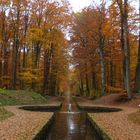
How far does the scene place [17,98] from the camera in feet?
105

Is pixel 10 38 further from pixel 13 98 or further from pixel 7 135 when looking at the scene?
pixel 7 135

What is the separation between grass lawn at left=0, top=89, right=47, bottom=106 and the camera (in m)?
29.8

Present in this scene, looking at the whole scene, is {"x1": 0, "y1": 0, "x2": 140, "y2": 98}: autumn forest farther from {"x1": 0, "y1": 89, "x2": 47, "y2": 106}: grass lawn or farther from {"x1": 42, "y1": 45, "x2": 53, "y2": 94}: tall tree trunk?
{"x1": 0, "y1": 89, "x2": 47, "y2": 106}: grass lawn

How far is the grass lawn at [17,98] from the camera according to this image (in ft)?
97.7

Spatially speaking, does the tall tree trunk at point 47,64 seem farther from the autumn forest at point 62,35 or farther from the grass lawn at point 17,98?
the grass lawn at point 17,98

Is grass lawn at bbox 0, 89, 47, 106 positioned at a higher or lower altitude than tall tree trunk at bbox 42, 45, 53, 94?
lower

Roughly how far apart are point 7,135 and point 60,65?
42564 millimetres

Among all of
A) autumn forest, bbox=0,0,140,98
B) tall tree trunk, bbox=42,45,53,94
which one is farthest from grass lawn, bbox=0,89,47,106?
tall tree trunk, bbox=42,45,53,94

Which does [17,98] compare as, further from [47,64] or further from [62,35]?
[47,64]

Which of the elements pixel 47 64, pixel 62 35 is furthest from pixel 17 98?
pixel 47 64

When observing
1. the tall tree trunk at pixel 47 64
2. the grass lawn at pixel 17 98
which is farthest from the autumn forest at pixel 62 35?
the grass lawn at pixel 17 98

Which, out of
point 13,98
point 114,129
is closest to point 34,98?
point 13,98

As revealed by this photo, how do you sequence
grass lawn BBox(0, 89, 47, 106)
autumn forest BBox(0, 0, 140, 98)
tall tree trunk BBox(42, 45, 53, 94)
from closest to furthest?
grass lawn BBox(0, 89, 47, 106) → autumn forest BBox(0, 0, 140, 98) → tall tree trunk BBox(42, 45, 53, 94)

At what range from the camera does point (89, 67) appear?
159ft
